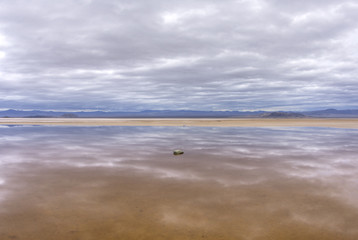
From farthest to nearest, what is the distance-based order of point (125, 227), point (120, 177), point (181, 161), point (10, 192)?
point (181, 161), point (120, 177), point (10, 192), point (125, 227)

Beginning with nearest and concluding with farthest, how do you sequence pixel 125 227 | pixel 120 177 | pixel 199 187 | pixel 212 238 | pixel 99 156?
1. pixel 212 238
2. pixel 125 227
3. pixel 199 187
4. pixel 120 177
5. pixel 99 156

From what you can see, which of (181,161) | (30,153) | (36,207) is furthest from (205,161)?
(30,153)

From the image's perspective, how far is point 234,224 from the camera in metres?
5.54

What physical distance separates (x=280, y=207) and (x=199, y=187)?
2605mm

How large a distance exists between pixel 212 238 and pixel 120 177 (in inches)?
212

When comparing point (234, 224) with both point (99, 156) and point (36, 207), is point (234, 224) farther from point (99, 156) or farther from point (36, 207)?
point (99, 156)

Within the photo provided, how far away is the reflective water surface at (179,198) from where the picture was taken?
530 centimetres

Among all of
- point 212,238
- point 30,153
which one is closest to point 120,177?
point 212,238

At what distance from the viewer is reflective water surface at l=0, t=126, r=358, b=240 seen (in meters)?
5.30

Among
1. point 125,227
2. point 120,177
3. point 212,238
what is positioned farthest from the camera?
point 120,177

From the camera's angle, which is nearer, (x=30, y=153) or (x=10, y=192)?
(x=10, y=192)

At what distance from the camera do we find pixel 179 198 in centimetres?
723

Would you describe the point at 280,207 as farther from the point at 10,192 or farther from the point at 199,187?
the point at 10,192

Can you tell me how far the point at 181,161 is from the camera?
12.4 meters
